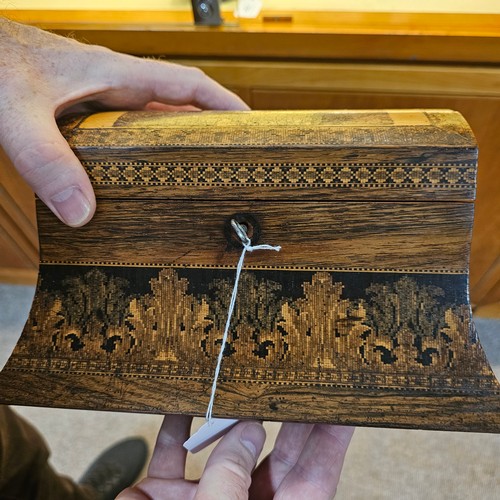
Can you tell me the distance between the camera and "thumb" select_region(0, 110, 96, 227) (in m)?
0.54

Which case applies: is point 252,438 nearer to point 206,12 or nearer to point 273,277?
point 273,277

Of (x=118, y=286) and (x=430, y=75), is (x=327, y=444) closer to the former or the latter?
(x=118, y=286)

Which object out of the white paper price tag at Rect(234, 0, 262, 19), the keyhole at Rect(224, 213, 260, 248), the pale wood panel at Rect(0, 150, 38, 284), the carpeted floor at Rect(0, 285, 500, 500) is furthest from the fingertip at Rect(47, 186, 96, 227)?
the carpeted floor at Rect(0, 285, 500, 500)

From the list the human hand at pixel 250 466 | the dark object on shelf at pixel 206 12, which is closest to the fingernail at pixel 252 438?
the human hand at pixel 250 466

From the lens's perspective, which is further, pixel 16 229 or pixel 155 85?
pixel 16 229

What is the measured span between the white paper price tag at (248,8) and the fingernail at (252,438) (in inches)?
25.1

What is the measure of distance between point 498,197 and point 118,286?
77 centimetres

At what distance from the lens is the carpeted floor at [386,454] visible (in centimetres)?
106

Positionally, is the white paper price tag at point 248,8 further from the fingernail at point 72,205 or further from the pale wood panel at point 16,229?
the pale wood panel at point 16,229

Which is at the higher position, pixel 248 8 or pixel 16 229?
pixel 248 8

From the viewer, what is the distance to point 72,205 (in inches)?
22.1

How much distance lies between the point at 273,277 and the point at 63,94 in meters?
0.37

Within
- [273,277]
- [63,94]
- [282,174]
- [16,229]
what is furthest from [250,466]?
[16,229]

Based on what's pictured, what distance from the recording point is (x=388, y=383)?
55 centimetres
